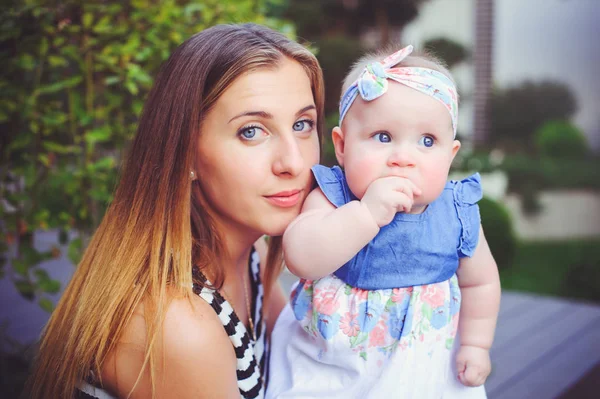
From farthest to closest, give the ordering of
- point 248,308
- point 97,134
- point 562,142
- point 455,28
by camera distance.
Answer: point 455,28 → point 562,142 → point 97,134 → point 248,308

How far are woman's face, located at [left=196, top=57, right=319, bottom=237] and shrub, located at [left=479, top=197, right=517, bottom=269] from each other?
487 cm

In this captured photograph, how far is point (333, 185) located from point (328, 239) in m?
0.22

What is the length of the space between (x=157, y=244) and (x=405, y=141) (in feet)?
2.43

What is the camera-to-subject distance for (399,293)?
57.7 inches

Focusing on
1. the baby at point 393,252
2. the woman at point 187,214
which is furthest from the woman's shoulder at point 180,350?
the baby at point 393,252

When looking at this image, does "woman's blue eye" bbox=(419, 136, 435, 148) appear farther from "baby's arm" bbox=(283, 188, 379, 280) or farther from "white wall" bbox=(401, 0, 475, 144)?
"white wall" bbox=(401, 0, 475, 144)

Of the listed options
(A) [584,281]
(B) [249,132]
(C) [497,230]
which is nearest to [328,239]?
(B) [249,132]

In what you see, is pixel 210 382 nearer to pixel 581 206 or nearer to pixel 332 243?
pixel 332 243

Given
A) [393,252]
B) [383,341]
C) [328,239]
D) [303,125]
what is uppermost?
[303,125]

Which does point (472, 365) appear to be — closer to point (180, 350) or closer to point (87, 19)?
point (180, 350)

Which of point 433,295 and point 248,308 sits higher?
point 433,295

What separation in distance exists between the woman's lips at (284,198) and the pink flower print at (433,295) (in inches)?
17.2

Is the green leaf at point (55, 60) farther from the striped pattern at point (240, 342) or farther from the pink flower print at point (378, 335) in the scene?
the pink flower print at point (378, 335)

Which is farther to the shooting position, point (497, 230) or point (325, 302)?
point (497, 230)
